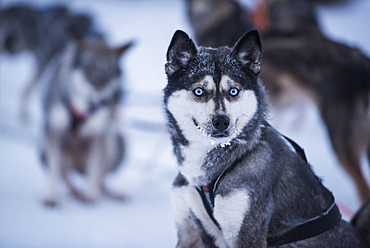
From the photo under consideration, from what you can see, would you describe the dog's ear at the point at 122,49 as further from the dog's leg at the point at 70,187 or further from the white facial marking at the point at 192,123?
the white facial marking at the point at 192,123

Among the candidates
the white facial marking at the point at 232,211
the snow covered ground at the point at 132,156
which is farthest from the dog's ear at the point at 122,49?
the white facial marking at the point at 232,211

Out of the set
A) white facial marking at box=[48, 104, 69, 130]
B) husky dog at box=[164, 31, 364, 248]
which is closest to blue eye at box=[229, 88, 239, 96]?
husky dog at box=[164, 31, 364, 248]

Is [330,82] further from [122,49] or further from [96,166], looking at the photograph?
[96,166]

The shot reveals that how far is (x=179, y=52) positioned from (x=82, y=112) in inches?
59.2

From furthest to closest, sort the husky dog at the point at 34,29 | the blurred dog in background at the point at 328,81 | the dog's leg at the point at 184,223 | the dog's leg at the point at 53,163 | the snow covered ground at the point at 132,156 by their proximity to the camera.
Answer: the husky dog at the point at 34,29 < the dog's leg at the point at 53,163 < the blurred dog in background at the point at 328,81 < the snow covered ground at the point at 132,156 < the dog's leg at the point at 184,223

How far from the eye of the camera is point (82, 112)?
2492mm

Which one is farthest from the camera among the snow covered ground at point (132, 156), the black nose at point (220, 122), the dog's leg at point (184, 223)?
the snow covered ground at point (132, 156)

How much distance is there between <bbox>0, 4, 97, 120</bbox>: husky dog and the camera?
346 centimetres

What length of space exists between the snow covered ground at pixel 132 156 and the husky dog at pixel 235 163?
0.17 meters

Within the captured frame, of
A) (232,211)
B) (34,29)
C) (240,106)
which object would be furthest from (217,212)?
(34,29)

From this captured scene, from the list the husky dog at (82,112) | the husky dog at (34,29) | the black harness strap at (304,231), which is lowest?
the black harness strap at (304,231)

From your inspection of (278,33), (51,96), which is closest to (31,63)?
(51,96)

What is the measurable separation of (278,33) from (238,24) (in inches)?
11.6

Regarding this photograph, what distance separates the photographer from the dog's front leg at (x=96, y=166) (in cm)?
254
